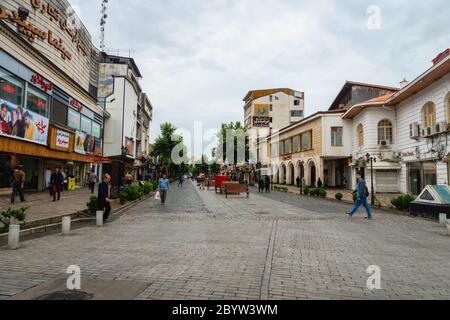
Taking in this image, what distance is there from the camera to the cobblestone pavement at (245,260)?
14.0 feet

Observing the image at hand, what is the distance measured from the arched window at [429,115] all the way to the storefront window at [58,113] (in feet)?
79.1

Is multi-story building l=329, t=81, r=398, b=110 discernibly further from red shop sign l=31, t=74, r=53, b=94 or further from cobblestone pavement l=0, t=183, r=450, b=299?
red shop sign l=31, t=74, r=53, b=94

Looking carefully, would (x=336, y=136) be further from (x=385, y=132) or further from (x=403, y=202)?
(x=403, y=202)

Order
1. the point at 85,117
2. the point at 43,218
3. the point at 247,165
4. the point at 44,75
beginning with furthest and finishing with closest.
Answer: the point at 247,165, the point at 85,117, the point at 44,75, the point at 43,218

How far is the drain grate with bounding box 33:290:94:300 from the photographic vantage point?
3.79 m

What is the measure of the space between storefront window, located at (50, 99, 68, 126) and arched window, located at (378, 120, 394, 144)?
83.2ft

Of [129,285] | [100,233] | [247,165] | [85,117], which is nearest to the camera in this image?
[129,285]

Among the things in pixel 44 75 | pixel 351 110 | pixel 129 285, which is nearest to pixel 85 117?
pixel 44 75

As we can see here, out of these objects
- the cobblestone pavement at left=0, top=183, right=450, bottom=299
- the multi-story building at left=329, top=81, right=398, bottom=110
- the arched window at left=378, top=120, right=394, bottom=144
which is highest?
the multi-story building at left=329, top=81, right=398, bottom=110

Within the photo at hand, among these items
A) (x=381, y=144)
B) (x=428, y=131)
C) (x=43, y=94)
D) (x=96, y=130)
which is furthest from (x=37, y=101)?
(x=381, y=144)

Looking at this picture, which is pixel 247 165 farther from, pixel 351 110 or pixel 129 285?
pixel 129 285

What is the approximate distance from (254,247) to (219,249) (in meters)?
0.80

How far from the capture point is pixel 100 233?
8602mm

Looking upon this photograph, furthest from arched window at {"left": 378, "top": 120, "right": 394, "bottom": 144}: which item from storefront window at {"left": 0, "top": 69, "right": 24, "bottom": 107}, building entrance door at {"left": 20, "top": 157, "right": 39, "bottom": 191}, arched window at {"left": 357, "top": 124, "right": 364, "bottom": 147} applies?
building entrance door at {"left": 20, "top": 157, "right": 39, "bottom": 191}
